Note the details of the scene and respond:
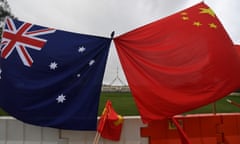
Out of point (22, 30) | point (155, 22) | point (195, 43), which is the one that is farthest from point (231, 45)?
point (22, 30)

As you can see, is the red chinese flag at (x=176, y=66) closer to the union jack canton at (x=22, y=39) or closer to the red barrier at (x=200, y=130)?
the red barrier at (x=200, y=130)

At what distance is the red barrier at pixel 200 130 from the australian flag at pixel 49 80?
0.93m

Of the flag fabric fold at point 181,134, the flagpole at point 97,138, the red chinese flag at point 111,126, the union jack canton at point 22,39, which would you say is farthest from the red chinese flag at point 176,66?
the union jack canton at point 22,39

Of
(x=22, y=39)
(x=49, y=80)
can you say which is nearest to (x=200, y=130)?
(x=49, y=80)

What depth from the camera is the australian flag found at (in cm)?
369

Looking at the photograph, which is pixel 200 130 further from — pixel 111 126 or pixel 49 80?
pixel 49 80

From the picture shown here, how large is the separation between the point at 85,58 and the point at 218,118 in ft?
7.27

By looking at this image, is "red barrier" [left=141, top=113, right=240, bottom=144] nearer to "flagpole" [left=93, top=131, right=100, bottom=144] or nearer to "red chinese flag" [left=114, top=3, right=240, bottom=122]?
"red chinese flag" [left=114, top=3, right=240, bottom=122]

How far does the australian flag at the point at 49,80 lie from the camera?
145 inches

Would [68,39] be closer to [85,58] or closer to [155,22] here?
[85,58]

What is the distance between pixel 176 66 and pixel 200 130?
1.17m

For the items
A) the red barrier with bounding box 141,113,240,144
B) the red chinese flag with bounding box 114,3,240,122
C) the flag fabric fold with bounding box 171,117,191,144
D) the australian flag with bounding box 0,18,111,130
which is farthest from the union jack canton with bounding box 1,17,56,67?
the flag fabric fold with bounding box 171,117,191,144

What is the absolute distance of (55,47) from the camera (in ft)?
12.4

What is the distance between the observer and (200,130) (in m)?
4.30
